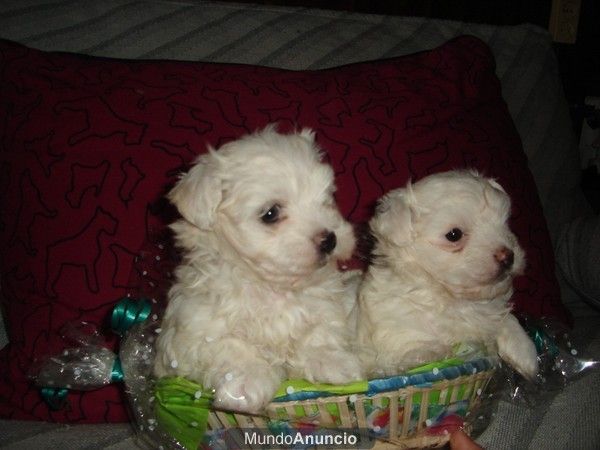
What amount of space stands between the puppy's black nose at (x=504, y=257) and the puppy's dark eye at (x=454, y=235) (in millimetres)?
154

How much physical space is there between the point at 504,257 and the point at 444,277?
0.79ft

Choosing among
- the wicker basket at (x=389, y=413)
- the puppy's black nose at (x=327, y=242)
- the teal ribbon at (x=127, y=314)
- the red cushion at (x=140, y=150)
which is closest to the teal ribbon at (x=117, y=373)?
the teal ribbon at (x=127, y=314)

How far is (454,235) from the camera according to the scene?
2.07 m

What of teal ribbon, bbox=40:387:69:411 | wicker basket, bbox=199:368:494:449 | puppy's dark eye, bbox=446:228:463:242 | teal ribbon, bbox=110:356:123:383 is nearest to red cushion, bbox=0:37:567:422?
teal ribbon, bbox=40:387:69:411

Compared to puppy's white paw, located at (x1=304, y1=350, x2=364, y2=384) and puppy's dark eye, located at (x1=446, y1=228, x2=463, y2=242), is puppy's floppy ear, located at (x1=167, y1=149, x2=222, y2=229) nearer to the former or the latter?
puppy's white paw, located at (x1=304, y1=350, x2=364, y2=384)

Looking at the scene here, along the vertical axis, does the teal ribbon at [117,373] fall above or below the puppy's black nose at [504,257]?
below

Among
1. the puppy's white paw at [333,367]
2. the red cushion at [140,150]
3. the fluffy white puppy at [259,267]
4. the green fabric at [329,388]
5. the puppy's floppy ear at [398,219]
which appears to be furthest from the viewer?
the red cushion at [140,150]

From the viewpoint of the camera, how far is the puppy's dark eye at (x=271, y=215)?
1939 mm

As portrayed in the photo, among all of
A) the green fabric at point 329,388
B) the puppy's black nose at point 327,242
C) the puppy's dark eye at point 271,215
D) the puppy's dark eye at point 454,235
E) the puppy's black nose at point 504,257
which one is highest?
the puppy's dark eye at point 271,215

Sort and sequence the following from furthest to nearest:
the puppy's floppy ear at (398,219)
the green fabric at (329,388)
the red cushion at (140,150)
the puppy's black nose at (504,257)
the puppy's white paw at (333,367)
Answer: the red cushion at (140,150) → the puppy's floppy ear at (398,219) → the puppy's black nose at (504,257) → the puppy's white paw at (333,367) → the green fabric at (329,388)

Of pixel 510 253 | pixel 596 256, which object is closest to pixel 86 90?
pixel 510 253

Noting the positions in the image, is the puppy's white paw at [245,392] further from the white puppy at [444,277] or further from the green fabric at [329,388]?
the white puppy at [444,277]

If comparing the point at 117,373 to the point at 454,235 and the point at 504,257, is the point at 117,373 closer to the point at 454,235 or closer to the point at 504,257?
the point at 454,235

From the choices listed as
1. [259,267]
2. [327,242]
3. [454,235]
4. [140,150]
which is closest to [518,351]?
[454,235]
